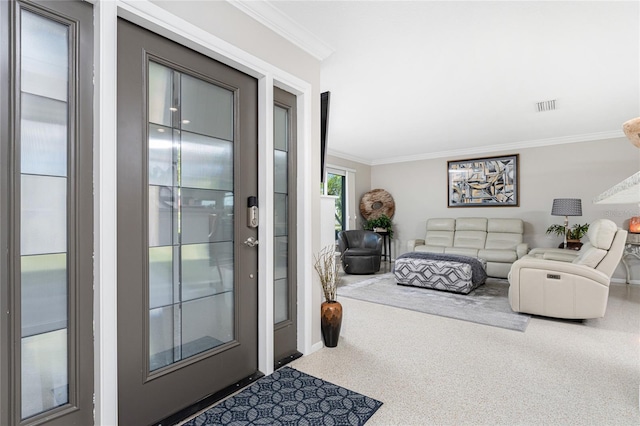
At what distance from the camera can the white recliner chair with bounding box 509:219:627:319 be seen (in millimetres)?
3094

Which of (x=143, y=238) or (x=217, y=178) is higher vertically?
(x=217, y=178)

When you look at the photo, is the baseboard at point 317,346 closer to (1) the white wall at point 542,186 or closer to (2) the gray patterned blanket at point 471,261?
(2) the gray patterned blanket at point 471,261

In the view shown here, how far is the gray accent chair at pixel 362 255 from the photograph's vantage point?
5.82 meters

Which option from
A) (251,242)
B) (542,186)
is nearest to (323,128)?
(251,242)

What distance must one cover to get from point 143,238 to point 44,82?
77 cm

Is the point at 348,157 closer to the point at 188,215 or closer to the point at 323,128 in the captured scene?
the point at 323,128

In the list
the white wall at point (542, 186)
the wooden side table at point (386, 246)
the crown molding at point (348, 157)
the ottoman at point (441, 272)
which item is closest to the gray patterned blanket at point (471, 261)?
the ottoman at point (441, 272)

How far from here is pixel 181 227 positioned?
1794mm

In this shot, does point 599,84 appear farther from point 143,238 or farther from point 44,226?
point 44,226

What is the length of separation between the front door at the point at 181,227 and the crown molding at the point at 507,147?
4940 millimetres

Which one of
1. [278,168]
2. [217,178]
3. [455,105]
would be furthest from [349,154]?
[217,178]

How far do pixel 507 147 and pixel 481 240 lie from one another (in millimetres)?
→ 1858

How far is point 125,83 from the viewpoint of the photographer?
154 cm

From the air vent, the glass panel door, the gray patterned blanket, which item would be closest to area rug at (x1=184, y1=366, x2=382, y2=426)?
the glass panel door
